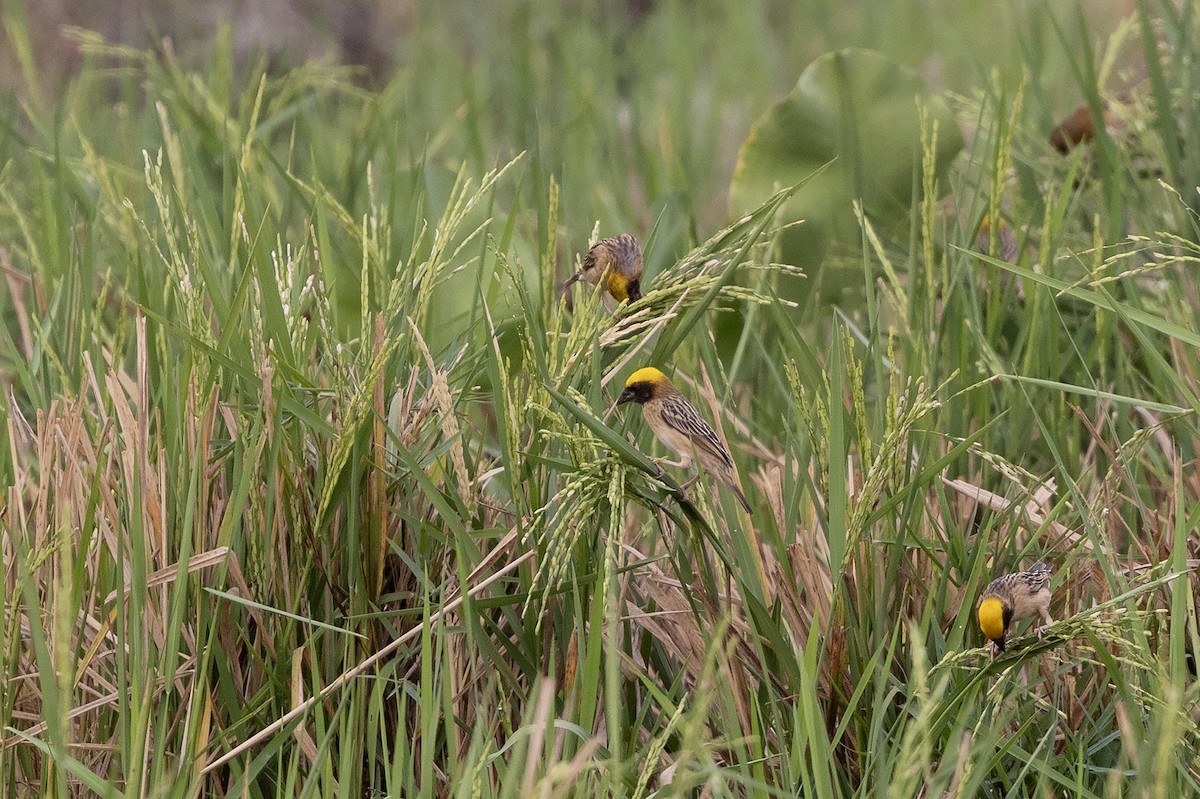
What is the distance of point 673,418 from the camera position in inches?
69.2

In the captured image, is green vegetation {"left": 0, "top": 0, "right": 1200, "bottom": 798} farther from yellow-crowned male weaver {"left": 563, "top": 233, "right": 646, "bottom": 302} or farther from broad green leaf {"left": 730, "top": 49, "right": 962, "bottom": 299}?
broad green leaf {"left": 730, "top": 49, "right": 962, "bottom": 299}

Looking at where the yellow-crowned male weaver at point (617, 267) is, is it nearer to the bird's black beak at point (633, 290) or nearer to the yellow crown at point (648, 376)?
the bird's black beak at point (633, 290)

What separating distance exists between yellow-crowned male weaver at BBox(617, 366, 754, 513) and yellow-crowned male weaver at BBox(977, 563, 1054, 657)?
375 mm

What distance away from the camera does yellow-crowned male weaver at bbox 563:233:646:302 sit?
1.91 m

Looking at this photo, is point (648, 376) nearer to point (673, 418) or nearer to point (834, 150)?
point (673, 418)

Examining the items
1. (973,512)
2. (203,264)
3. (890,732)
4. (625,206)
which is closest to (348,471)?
(203,264)

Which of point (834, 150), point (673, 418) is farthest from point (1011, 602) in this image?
point (834, 150)

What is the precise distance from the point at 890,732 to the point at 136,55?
2.54 metres

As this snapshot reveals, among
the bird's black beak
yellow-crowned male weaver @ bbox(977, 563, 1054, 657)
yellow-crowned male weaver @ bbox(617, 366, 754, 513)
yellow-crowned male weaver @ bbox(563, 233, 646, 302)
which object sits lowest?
yellow-crowned male weaver @ bbox(977, 563, 1054, 657)

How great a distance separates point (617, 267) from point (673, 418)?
0.27 m

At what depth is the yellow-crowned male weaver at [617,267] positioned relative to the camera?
6.25 feet

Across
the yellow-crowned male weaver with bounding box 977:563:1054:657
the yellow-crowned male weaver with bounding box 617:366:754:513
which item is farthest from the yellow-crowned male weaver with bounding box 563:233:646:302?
the yellow-crowned male weaver with bounding box 977:563:1054:657

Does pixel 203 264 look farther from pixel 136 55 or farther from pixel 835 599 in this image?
pixel 136 55

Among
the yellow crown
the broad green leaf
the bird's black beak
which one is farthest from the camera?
the broad green leaf
